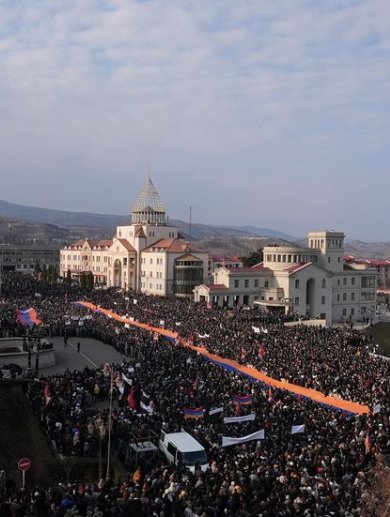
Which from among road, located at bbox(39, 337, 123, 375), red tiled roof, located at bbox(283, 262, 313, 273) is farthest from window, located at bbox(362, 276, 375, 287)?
road, located at bbox(39, 337, 123, 375)

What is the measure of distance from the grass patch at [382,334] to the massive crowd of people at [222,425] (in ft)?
66.1

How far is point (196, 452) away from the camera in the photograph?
55.6 feet

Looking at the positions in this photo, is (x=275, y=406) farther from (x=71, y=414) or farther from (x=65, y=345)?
(x=65, y=345)

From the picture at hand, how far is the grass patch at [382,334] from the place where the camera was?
181ft

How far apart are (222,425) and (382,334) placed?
43971 mm

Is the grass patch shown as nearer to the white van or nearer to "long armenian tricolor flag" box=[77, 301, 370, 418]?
"long armenian tricolor flag" box=[77, 301, 370, 418]

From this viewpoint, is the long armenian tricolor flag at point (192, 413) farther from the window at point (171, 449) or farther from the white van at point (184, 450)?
the window at point (171, 449)

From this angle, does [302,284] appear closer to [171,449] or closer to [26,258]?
[171,449]

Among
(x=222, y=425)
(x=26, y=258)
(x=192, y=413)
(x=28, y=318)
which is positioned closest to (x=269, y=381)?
(x=192, y=413)

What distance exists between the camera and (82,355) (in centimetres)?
3375

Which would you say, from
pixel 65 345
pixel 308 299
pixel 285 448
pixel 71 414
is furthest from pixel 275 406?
pixel 308 299

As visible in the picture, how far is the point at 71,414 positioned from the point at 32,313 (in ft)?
61.2

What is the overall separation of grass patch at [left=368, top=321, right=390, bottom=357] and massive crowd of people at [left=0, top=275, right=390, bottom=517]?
20.1 m

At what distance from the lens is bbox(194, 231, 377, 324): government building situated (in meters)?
61.2
